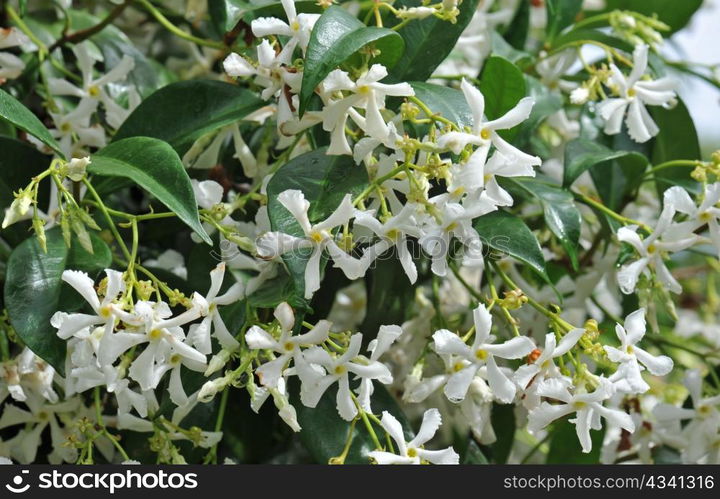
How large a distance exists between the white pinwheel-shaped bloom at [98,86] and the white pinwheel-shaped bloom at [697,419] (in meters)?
0.60

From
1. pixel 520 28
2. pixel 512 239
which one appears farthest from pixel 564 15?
pixel 512 239

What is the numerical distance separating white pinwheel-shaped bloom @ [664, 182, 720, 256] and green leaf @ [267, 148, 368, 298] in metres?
0.26

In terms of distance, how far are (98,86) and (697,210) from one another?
1.80ft

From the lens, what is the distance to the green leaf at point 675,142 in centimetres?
98

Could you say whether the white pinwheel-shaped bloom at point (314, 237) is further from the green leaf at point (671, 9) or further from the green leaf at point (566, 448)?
the green leaf at point (671, 9)

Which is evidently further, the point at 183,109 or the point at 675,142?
the point at 675,142

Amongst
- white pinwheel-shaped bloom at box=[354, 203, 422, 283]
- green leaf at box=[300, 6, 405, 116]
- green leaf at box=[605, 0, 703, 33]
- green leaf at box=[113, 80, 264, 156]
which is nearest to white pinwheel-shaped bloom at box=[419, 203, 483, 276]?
white pinwheel-shaped bloom at box=[354, 203, 422, 283]

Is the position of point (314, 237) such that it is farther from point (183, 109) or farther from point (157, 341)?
point (183, 109)

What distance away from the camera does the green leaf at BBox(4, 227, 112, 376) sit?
677 mm

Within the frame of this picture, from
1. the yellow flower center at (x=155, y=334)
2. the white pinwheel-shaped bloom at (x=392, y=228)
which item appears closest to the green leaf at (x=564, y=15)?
the white pinwheel-shaped bloom at (x=392, y=228)

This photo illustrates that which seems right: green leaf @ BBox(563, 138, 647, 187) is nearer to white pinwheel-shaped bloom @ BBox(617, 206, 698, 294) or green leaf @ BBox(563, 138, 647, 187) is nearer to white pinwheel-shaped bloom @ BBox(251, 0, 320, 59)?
white pinwheel-shaped bloom @ BBox(617, 206, 698, 294)

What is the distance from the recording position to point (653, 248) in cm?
79

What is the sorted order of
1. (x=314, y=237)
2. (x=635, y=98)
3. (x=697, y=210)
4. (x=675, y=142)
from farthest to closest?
(x=675, y=142) → (x=635, y=98) → (x=697, y=210) → (x=314, y=237)

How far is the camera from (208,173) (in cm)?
89
